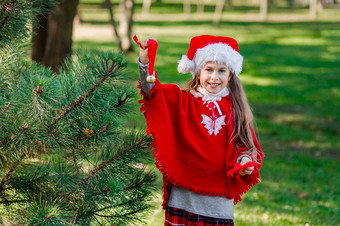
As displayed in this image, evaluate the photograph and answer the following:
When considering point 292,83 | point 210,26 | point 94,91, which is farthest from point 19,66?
point 210,26

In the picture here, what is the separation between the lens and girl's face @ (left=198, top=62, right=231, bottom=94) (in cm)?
269

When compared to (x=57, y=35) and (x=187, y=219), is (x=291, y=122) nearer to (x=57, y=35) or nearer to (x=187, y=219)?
(x=57, y=35)

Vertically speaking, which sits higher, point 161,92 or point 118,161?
point 161,92

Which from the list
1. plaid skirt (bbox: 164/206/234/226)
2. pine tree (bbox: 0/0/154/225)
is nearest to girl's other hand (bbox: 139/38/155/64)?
pine tree (bbox: 0/0/154/225)

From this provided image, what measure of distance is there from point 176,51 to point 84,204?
56.3 ft

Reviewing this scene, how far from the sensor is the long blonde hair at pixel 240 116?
2.71 m

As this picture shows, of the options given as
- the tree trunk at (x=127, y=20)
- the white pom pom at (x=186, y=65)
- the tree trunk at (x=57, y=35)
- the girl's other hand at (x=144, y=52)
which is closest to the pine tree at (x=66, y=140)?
the girl's other hand at (x=144, y=52)

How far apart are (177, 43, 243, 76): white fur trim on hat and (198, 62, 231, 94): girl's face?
3 cm

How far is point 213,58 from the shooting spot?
2.66 m

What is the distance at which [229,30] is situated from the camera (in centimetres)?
2828

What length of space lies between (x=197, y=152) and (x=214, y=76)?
43 cm

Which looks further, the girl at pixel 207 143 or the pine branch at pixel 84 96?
the girl at pixel 207 143

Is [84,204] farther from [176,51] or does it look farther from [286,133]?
[176,51]

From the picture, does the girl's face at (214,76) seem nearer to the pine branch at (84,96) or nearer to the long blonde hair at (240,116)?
the long blonde hair at (240,116)
